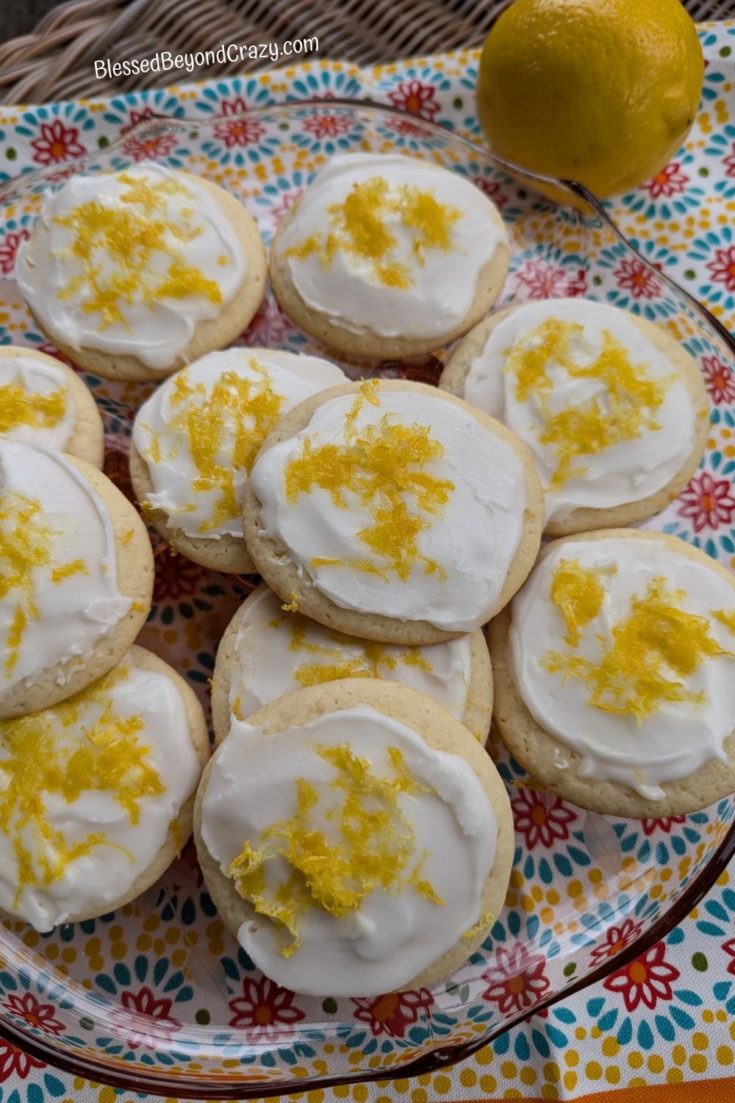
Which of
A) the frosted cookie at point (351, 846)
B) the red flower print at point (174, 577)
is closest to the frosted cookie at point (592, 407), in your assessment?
the frosted cookie at point (351, 846)

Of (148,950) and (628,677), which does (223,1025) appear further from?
(628,677)

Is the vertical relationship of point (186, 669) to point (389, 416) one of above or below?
below

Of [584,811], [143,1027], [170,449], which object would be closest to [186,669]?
[170,449]

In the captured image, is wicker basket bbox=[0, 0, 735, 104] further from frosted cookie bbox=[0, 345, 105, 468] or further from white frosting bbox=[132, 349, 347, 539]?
white frosting bbox=[132, 349, 347, 539]

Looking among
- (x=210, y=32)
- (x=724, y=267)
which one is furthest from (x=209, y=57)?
(x=724, y=267)

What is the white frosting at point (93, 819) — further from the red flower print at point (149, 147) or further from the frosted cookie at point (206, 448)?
the red flower print at point (149, 147)

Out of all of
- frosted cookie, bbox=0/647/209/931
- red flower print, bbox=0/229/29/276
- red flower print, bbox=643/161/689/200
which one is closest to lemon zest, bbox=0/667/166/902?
frosted cookie, bbox=0/647/209/931

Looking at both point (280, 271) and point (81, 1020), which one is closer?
point (81, 1020)
